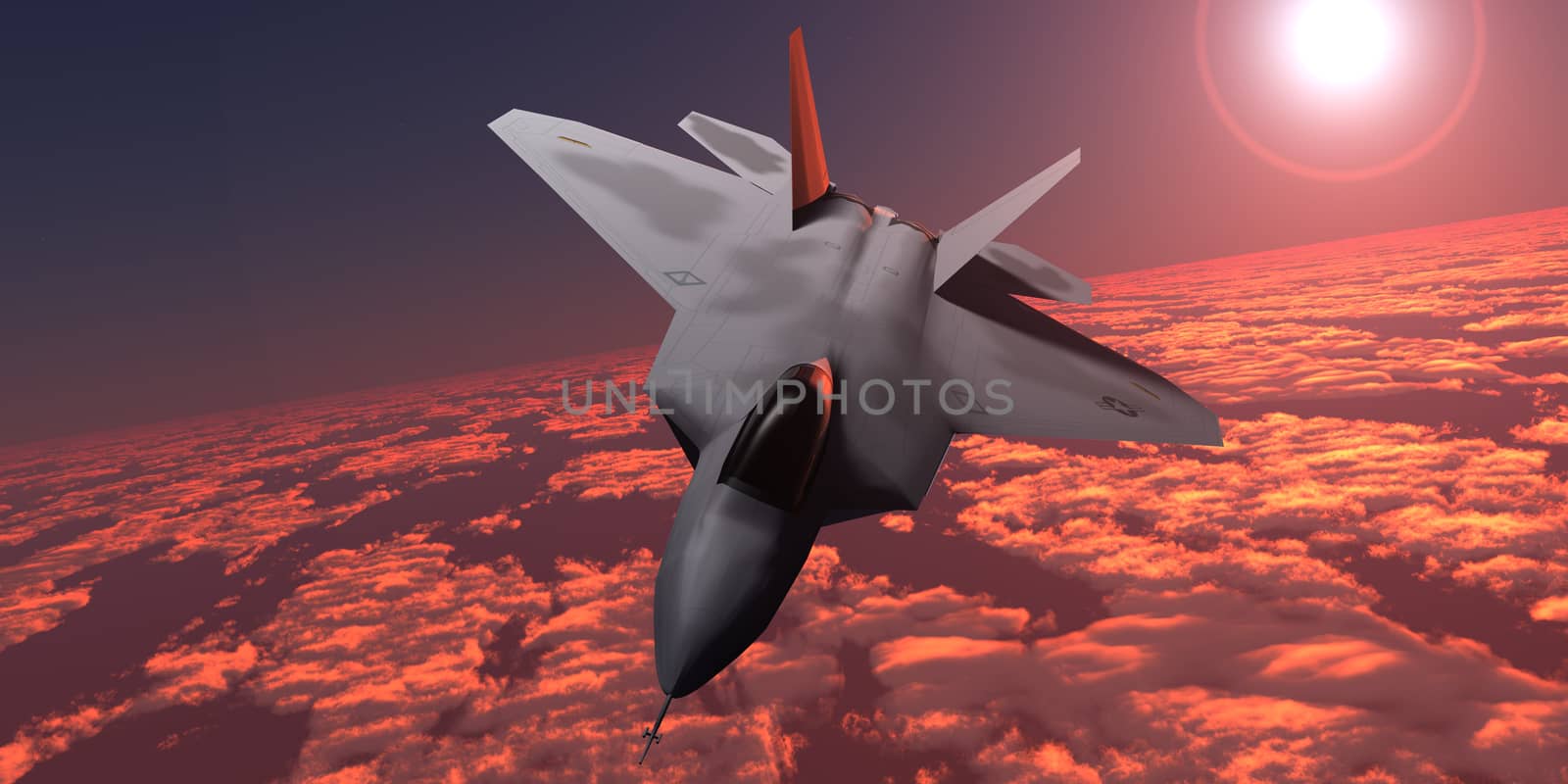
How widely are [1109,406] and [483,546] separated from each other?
1234 inches

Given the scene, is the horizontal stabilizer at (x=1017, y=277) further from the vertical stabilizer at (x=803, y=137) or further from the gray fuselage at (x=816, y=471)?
the vertical stabilizer at (x=803, y=137)

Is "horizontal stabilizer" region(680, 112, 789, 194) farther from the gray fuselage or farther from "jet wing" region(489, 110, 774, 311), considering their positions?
the gray fuselage

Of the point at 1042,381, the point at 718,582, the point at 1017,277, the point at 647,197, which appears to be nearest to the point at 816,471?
the point at 718,582

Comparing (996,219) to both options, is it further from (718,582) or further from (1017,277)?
(718,582)

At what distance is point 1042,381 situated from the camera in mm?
8578

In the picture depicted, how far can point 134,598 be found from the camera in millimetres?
30625

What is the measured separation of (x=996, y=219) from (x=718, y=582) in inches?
260

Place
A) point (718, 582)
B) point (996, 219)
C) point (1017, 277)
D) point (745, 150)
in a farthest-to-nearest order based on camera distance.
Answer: point (745, 150) < point (1017, 277) < point (996, 219) < point (718, 582)

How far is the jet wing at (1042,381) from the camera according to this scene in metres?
7.73

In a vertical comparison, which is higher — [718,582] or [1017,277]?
[1017,277]

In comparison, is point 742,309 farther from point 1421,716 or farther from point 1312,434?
point 1312,434

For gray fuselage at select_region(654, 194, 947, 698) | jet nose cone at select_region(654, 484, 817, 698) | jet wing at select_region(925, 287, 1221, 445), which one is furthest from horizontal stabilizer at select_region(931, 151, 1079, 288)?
jet nose cone at select_region(654, 484, 817, 698)

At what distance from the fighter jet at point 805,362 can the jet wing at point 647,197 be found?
2.2 inches

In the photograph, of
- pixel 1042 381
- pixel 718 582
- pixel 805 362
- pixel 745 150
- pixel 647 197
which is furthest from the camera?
pixel 745 150
